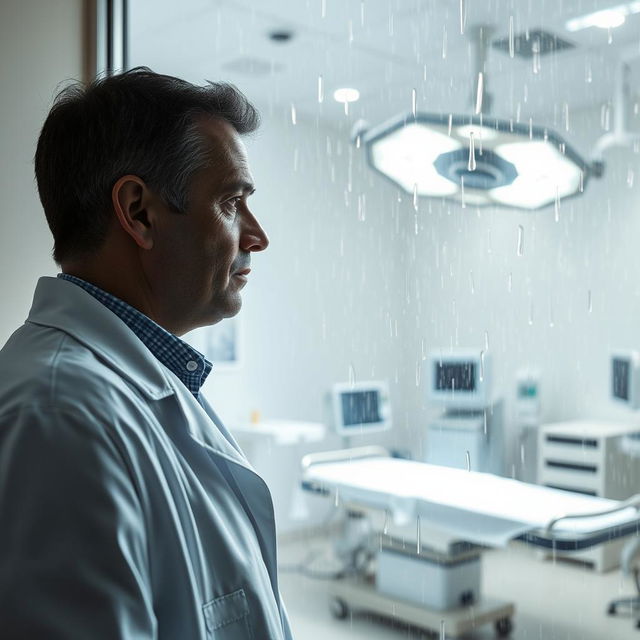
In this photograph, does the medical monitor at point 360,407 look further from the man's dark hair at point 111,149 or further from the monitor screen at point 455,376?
the man's dark hair at point 111,149

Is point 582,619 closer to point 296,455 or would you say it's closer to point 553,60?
point 553,60

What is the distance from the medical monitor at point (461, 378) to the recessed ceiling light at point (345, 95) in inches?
24.4

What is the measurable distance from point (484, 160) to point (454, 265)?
20 centimetres

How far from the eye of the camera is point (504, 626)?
1492 mm

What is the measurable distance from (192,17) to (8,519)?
4.94ft

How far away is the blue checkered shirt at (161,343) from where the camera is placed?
847 millimetres

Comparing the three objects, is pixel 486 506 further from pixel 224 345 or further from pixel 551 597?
pixel 224 345

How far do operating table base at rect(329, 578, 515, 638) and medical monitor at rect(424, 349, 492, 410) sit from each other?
15.4 inches

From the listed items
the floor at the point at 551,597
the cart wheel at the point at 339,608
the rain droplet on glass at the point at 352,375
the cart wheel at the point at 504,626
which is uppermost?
the rain droplet on glass at the point at 352,375

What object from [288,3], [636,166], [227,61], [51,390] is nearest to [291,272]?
[227,61]

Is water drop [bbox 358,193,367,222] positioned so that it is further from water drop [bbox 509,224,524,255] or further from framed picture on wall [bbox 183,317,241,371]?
framed picture on wall [bbox 183,317,241,371]

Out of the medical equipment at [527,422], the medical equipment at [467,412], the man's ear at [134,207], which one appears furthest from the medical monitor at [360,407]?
the man's ear at [134,207]

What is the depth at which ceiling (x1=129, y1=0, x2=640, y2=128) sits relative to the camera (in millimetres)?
1334

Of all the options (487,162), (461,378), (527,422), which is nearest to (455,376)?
(461,378)
